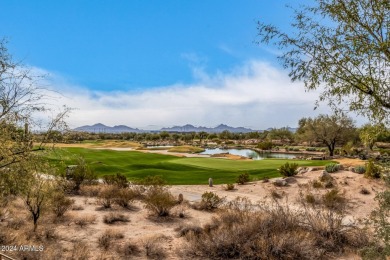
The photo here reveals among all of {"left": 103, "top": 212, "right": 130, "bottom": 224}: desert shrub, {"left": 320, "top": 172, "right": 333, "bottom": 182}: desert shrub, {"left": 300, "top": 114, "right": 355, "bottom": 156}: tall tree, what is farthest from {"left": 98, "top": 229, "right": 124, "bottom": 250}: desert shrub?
{"left": 300, "top": 114, "right": 355, "bottom": 156}: tall tree

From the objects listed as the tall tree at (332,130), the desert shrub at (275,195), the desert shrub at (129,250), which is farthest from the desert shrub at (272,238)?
the tall tree at (332,130)

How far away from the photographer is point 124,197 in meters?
18.6

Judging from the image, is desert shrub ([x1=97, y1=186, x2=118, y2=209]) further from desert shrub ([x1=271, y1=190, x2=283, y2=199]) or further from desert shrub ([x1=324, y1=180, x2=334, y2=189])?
desert shrub ([x1=324, y1=180, x2=334, y2=189])

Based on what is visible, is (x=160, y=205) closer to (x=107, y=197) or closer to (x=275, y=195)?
(x=107, y=197)

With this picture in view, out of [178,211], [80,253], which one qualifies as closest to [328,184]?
[178,211]

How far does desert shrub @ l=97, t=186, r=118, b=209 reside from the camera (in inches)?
728

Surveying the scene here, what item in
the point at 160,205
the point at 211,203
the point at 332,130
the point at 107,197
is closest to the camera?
the point at 160,205

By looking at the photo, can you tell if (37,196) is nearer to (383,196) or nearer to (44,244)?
(44,244)

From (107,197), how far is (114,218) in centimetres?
384

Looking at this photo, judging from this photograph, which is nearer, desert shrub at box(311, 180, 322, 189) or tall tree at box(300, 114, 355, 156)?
desert shrub at box(311, 180, 322, 189)

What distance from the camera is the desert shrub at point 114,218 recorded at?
1521 centimetres

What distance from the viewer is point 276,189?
22516mm

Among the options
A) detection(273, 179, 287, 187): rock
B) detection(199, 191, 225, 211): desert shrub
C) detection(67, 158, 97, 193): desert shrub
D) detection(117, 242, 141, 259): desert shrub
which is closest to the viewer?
detection(117, 242, 141, 259): desert shrub

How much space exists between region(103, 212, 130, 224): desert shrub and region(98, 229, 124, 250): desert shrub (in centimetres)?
210
